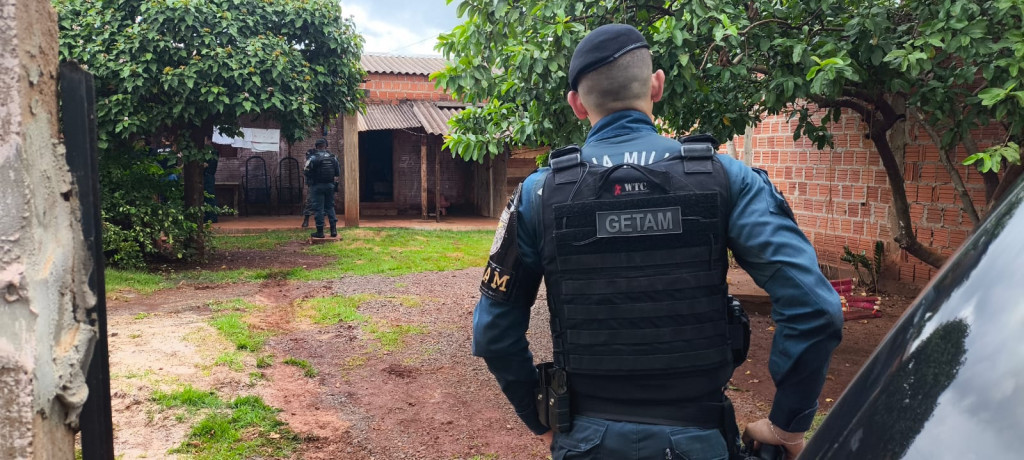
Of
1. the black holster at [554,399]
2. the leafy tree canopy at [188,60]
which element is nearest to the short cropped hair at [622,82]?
the black holster at [554,399]

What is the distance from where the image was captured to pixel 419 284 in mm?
8508

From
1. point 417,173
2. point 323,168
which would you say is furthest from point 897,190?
point 417,173

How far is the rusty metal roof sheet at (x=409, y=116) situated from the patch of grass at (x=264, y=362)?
910 cm

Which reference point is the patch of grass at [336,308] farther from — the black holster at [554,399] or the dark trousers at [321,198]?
the black holster at [554,399]

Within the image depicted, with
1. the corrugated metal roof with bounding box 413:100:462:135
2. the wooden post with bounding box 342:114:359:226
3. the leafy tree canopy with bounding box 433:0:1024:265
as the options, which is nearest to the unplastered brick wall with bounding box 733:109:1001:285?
the leafy tree canopy with bounding box 433:0:1024:265

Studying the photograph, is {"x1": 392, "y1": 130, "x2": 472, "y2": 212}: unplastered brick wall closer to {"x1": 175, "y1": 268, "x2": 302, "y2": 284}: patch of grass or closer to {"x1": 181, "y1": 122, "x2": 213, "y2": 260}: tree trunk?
{"x1": 181, "y1": 122, "x2": 213, "y2": 260}: tree trunk

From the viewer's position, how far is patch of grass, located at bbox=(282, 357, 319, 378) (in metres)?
5.11

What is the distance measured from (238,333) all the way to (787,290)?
518cm

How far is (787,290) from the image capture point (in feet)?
5.49

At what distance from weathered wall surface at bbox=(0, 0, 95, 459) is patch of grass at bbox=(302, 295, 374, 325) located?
181 inches

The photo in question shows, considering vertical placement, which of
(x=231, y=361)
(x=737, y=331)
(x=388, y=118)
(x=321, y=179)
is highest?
(x=388, y=118)

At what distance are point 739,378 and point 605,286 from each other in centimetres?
367

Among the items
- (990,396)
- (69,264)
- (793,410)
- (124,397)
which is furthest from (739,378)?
(990,396)

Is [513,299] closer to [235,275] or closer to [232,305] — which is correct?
[232,305]
